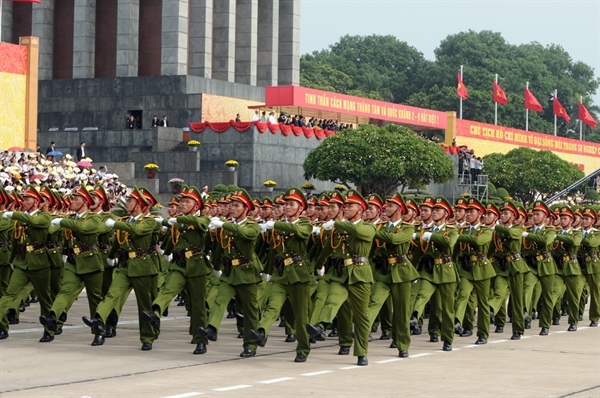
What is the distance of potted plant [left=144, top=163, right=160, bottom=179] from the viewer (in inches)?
1575

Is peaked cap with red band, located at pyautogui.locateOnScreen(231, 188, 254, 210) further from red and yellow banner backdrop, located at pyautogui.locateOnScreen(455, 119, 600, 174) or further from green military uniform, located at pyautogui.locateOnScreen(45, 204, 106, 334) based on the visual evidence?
red and yellow banner backdrop, located at pyautogui.locateOnScreen(455, 119, 600, 174)

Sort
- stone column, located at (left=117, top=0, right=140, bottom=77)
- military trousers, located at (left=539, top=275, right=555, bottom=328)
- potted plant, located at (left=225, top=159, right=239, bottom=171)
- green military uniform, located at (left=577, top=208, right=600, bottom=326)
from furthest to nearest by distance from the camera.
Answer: stone column, located at (left=117, top=0, right=140, bottom=77)
potted plant, located at (left=225, top=159, right=239, bottom=171)
green military uniform, located at (left=577, top=208, right=600, bottom=326)
military trousers, located at (left=539, top=275, right=555, bottom=328)

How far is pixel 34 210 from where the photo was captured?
15.5 meters

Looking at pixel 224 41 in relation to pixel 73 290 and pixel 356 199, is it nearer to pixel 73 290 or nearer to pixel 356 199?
pixel 73 290

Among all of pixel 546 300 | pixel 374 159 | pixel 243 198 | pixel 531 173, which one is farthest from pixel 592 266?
pixel 531 173

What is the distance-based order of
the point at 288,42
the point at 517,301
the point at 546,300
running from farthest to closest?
the point at 288,42, the point at 546,300, the point at 517,301

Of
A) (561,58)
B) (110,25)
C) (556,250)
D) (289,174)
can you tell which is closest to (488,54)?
(561,58)

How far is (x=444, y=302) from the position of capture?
1522 cm

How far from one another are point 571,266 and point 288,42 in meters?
40.4

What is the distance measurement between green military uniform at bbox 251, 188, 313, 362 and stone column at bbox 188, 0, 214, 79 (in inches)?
1469

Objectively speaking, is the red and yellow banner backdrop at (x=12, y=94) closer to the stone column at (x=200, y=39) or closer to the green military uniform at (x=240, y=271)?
the stone column at (x=200, y=39)

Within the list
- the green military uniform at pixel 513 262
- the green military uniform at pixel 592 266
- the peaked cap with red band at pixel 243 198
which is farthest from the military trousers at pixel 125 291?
the green military uniform at pixel 592 266

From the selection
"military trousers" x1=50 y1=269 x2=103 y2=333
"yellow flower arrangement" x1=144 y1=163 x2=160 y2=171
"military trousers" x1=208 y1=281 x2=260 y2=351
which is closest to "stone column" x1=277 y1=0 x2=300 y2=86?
"yellow flower arrangement" x1=144 y1=163 x2=160 y2=171

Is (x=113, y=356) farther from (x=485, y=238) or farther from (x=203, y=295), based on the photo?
(x=485, y=238)
